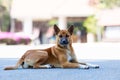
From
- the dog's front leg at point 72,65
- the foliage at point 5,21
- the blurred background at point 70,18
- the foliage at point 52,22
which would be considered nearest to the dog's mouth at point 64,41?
the dog's front leg at point 72,65

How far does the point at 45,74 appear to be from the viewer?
6.71m

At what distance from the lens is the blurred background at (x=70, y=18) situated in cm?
3766

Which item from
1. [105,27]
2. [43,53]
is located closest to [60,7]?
[105,27]

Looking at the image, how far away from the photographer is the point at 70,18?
39.0 meters

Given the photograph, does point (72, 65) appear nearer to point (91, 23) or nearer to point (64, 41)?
point (64, 41)

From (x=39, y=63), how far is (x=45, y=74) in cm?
121

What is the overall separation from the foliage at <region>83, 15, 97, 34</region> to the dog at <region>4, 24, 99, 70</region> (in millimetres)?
31227

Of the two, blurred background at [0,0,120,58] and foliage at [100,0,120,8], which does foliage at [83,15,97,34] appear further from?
foliage at [100,0,120,8]

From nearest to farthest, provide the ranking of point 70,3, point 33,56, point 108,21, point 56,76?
1. point 56,76
2. point 33,56
3. point 108,21
4. point 70,3

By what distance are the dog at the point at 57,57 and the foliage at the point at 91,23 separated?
102 ft

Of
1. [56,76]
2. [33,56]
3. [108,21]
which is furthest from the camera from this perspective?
[108,21]

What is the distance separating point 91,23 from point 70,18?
6.77 ft

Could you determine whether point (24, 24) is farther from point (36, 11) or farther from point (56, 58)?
point (56, 58)

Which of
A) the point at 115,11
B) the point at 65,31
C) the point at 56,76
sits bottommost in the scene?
the point at 56,76
